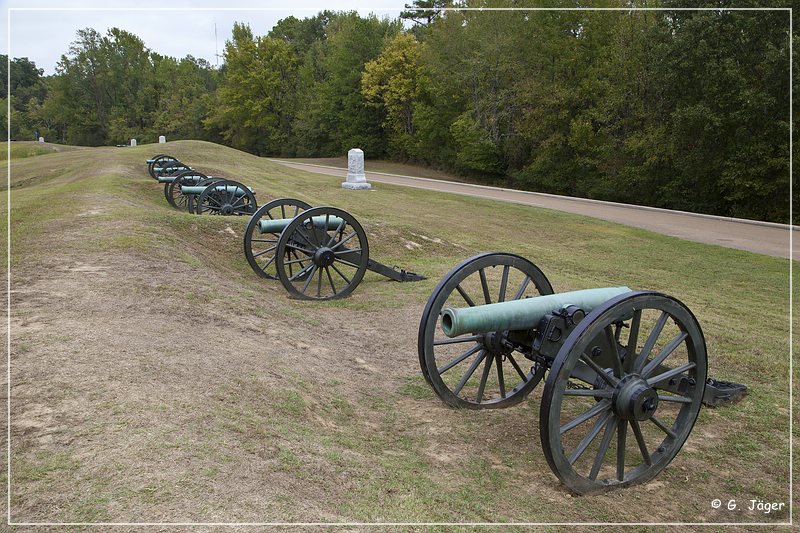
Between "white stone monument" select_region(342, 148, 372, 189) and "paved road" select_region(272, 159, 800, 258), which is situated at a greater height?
"white stone monument" select_region(342, 148, 372, 189)

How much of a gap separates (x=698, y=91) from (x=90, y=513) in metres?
23.8

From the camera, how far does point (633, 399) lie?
3.74 metres

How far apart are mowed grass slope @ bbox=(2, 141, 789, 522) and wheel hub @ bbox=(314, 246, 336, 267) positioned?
578mm

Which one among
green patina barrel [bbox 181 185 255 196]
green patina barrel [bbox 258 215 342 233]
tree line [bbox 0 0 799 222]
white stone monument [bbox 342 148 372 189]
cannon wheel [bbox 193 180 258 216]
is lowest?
green patina barrel [bbox 258 215 342 233]

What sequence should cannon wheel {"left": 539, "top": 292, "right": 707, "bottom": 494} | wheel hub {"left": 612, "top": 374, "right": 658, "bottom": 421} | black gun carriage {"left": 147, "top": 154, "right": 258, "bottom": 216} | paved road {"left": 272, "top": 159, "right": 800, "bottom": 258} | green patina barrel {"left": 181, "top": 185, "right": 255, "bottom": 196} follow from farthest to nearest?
paved road {"left": 272, "top": 159, "right": 800, "bottom": 258}
green patina barrel {"left": 181, "top": 185, "right": 255, "bottom": 196}
black gun carriage {"left": 147, "top": 154, "right": 258, "bottom": 216}
wheel hub {"left": 612, "top": 374, "right": 658, "bottom": 421}
cannon wheel {"left": 539, "top": 292, "right": 707, "bottom": 494}

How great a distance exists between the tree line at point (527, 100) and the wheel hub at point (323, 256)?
17.0 meters

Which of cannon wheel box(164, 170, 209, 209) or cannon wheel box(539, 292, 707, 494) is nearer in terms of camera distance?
cannon wheel box(539, 292, 707, 494)

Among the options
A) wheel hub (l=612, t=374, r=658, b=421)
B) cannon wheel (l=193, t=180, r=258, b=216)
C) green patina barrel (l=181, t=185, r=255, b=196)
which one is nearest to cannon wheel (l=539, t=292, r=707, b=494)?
wheel hub (l=612, t=374, r=658, b=421)

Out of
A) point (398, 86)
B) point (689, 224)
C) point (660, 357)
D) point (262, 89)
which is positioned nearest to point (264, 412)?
point (660, 357)

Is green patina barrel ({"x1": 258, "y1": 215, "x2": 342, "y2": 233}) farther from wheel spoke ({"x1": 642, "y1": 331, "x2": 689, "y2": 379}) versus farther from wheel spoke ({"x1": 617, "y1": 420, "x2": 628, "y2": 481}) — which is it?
wheel spoke ({"x1": 617, "y1": 420, "x2": 628, "y2": 481})

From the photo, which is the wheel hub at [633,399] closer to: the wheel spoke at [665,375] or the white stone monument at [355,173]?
the wheel spoke at [665,375]

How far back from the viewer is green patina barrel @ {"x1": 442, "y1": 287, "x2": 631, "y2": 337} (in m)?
3.94

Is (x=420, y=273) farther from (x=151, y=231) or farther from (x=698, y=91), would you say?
(x=698, y=91)

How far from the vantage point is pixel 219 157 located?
25.2m
